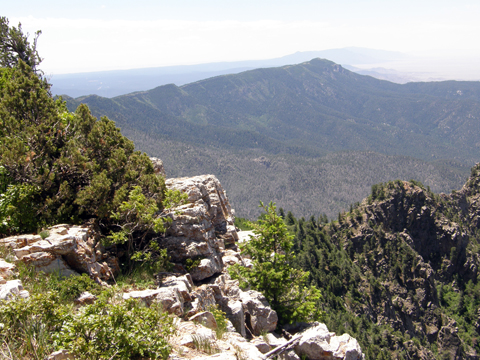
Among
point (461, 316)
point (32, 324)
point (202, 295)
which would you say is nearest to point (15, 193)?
point (32, 324)

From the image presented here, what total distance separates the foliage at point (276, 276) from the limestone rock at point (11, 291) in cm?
1423

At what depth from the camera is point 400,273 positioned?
257ft

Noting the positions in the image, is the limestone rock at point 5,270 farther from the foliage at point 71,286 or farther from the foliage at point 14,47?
the foliage at point 14,47

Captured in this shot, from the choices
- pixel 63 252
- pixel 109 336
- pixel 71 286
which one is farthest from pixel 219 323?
pixel 63 252

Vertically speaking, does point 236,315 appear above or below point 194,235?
below

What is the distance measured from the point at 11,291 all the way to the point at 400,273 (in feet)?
282

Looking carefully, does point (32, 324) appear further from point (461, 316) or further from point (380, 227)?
point (461, 316)

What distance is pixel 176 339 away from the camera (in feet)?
41.5

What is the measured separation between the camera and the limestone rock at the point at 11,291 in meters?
10.5

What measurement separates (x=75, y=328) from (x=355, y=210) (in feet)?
312

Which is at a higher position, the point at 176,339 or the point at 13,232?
the point at 13,232

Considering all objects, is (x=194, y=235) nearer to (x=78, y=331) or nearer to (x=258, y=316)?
(x=258, y=316)

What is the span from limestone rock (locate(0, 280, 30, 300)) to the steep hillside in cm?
5778

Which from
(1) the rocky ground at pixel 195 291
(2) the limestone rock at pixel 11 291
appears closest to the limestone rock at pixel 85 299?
(1) the rocky ground at pixel 195 291
